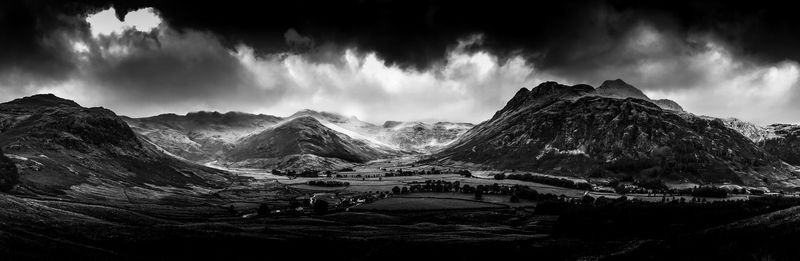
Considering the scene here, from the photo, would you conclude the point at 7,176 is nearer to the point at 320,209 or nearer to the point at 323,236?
the point at 320,209

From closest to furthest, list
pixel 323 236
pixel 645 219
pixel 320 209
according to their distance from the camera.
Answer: pixel 323 236
pixel 645 219
pixel 320 209

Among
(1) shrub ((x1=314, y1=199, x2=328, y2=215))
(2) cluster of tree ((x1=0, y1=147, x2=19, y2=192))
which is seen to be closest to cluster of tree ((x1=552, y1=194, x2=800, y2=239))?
(1) shrub ((x1=314, y1=199, x2=328, y2=215))

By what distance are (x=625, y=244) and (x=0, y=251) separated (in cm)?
10413

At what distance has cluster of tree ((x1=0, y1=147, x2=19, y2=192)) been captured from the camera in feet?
568

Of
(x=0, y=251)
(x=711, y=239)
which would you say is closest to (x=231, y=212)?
(x=0, y=251)

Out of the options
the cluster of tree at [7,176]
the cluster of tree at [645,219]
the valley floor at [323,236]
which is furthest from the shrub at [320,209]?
the cluster of tree at [7,176]

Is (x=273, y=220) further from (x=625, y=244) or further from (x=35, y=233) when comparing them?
(x=625, y=244)

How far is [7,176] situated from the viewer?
7205 inches

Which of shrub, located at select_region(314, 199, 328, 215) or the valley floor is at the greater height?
shrub, located at select_region(314, 199, 328, 215)

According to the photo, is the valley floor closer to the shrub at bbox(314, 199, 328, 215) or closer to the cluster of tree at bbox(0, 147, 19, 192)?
the cluster of tree at bbox(0, 147, 19, 192)

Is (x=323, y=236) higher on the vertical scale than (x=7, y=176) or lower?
lower

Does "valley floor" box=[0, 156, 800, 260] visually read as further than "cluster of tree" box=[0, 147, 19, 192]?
No

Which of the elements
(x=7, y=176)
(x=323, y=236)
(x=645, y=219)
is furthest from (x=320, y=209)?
(x=7, y=176)

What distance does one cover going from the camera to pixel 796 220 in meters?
73.6
